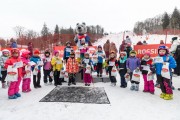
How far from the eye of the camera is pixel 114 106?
5527 millimetres

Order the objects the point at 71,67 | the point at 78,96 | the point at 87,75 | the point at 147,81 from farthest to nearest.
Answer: the point at 87,75 → the point at 71,67 → the point at 147,81 → the point at 78,96

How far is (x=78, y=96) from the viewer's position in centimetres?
641

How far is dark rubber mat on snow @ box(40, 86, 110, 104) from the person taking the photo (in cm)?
593

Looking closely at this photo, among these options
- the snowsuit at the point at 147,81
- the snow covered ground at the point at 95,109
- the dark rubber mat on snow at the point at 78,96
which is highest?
the snowsuit at the point at 147,81

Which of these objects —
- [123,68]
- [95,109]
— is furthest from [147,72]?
[95,109]

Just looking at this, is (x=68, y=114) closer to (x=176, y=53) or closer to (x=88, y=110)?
(x=88, y=110)

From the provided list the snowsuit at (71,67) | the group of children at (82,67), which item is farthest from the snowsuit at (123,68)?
the snowsuit at (71,67)

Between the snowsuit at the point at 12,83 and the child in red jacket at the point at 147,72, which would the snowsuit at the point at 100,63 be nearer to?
the child in red jacket at the point at 147,72

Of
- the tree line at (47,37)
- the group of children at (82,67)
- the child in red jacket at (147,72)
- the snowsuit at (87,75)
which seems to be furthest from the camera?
the tree line at (47,37)

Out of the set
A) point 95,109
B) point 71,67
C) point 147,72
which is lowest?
point 95,109

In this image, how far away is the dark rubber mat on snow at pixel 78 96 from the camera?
19.5 feet

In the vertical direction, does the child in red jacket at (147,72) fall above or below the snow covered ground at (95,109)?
above

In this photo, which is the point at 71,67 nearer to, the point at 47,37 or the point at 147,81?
the point at 147,81

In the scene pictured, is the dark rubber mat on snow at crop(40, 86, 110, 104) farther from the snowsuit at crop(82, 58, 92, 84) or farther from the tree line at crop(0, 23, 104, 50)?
the tree line at crop(0, 23, 104, 50)
